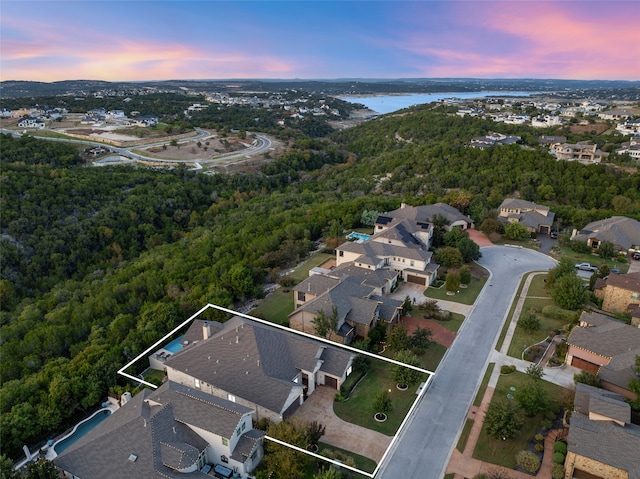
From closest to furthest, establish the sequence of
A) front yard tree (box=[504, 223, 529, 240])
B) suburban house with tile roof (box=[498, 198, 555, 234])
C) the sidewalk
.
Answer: the sidewalk, front yard tree (box=[504, 223, 529, 240]), suburban house with tile roof (box=[498, 198, 555, 234])

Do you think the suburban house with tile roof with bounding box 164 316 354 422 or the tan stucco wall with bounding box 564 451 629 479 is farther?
the suburban house with tile roof with bounding box 164 316 354 422

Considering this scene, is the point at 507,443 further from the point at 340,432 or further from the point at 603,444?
the point at 340,432

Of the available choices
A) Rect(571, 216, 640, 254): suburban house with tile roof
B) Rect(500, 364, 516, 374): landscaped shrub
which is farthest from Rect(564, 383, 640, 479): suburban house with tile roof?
Rect(571, 216, 640, 254): suburban house with tile roof

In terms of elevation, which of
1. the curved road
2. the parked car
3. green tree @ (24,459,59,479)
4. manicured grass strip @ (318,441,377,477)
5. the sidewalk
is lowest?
manicured grass strip @ (318,441,377,477)

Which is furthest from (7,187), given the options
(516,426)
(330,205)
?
(516,426)

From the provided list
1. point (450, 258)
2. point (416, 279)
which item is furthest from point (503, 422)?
point (450, 258)

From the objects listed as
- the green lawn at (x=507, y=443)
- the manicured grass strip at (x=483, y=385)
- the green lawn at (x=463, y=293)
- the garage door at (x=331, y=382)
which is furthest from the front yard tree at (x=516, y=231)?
the garage door at (x=331, y=382)

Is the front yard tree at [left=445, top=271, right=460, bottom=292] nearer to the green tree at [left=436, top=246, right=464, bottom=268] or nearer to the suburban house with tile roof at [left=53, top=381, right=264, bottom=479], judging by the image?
the green tree at [left=436, top=246, right=464, bottom=268]

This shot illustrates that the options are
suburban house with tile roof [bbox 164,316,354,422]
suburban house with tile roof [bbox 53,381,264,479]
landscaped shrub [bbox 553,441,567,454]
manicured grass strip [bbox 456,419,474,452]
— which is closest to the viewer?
suburban house with tile roof [bbox 53,381,264,479]
